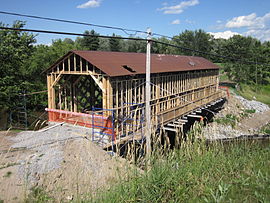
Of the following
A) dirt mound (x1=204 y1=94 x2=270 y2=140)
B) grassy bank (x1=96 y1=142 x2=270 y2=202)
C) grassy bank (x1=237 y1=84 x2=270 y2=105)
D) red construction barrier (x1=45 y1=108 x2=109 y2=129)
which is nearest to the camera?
grassy bank (x1=96 y1=142 x2=270 y2=202)

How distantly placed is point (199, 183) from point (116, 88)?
8.11 m

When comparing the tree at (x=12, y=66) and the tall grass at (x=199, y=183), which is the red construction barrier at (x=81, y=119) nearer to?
the tree at (x=12, y=66)

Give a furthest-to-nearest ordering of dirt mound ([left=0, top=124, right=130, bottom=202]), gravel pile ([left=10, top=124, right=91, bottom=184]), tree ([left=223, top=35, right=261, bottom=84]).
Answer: tree ([left=223, top=35, right=261, bottom=84]) → gravel pile ([left=10, top=124, right=91, bottom=184]) → dirt mound ([left=0, top=124, right=130, bottom=202])

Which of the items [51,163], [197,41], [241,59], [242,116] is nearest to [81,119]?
[51,163]

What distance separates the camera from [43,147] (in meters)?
9.74

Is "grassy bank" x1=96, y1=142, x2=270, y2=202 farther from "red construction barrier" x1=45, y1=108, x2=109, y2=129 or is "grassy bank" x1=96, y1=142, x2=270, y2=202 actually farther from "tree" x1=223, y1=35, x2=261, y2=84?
"tree" x1=223, y1=35, x2=261, y2=84

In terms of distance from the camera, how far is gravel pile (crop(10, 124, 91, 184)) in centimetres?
781

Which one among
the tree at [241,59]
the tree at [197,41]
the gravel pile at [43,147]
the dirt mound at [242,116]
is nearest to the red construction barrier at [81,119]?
the gravel pile at [43,147]

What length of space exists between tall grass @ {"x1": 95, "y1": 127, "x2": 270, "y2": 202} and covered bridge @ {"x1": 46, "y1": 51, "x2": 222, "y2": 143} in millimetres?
4326

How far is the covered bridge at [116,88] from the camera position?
37.7 ft

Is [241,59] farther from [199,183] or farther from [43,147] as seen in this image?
[199,183]

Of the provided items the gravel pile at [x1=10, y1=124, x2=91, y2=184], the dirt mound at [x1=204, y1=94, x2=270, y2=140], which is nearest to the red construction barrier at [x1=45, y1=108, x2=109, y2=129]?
the gravel pile at [x1=10, y1=124, x2=91, y2=184]

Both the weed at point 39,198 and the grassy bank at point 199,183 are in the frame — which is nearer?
the grassy bank at point 199,183

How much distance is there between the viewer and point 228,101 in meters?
28.6
